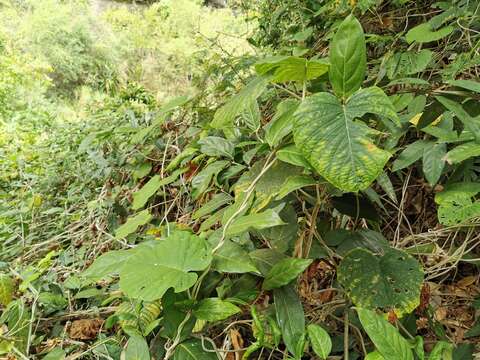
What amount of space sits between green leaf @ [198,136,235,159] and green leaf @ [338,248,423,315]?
13.2 inches

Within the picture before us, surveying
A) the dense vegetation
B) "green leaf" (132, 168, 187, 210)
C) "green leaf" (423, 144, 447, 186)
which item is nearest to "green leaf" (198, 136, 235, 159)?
the dense vegetation

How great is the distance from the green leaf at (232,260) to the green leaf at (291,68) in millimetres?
239

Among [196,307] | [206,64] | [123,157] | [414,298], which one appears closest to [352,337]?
[414,298]

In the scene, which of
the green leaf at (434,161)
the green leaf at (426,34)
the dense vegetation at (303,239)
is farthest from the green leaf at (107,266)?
the green leaf at (426,34)

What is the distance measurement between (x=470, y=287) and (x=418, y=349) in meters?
0.25

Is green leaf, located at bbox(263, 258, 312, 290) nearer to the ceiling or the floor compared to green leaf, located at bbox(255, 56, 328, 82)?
nearer to the floor

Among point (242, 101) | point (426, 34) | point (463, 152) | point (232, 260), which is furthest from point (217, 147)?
point (426, 34)

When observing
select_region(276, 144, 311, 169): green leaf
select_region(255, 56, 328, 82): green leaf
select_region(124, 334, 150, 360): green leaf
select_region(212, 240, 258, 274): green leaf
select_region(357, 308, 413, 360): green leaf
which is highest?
select_region(255, 56, 328, 82): green leaf

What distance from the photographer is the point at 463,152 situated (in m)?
0.48

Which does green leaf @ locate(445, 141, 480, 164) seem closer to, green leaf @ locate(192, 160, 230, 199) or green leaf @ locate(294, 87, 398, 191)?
green leaf @ locate(294, 87, 398, 191)

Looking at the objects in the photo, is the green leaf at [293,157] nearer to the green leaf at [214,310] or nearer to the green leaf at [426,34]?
the green leaf at [214,310]

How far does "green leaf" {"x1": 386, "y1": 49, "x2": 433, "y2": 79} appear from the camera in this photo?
0.77 meters

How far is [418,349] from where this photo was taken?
1.25 ft

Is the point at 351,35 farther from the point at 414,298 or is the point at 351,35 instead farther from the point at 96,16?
the point at 96,16
